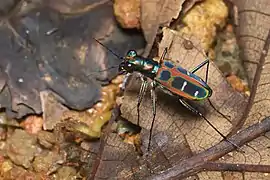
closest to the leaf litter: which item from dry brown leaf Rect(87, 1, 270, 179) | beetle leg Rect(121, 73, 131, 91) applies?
dry brown leaf Rect(87, 1, 270, 179)

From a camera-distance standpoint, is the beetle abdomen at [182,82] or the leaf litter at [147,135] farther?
the beetle abdomen at [182,82]

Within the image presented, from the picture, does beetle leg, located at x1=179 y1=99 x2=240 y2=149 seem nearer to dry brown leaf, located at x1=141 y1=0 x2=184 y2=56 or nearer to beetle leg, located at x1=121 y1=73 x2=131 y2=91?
beetle leg, located at x1=121 y1=73 x2=131 y2=91

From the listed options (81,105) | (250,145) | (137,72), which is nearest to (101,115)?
(81,105)

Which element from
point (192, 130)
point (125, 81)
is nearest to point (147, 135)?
point (192, 130)

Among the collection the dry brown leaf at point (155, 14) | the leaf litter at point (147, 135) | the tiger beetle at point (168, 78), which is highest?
the dry brown leaf at point (155, 14)

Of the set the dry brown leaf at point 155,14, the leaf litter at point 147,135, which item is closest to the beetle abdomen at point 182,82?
the leaf litter at point 147,135

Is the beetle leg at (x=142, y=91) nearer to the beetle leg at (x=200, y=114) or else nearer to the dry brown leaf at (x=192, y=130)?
the dry brown leaf at (x=192, y=130)

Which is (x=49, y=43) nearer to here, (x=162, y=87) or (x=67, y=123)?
(x=67, y=123)

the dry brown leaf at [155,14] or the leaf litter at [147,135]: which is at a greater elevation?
the dry brown leaf at [155,14]
